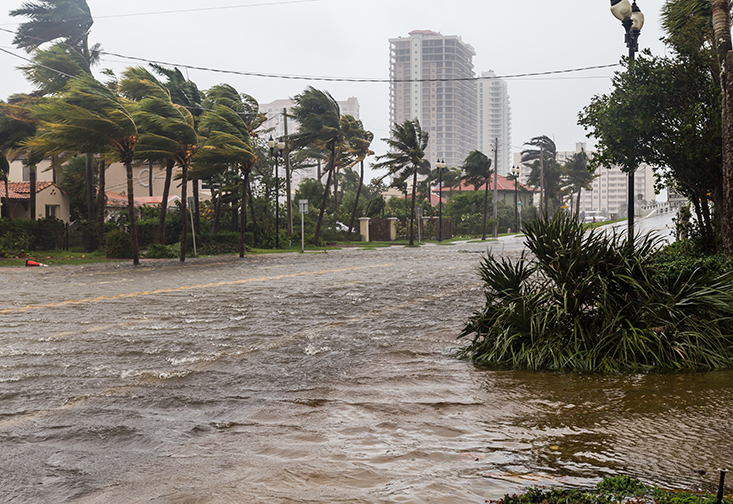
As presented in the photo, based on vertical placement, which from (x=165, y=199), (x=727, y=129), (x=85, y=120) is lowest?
(x=727, y=129)

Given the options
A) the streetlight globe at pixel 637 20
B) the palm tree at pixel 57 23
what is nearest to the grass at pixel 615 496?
the streetlight globe at pixel 637 20

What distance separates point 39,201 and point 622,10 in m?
38.4

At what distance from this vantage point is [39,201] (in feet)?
133

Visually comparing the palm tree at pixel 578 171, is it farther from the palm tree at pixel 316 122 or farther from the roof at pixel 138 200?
the roof at pixel 138 200

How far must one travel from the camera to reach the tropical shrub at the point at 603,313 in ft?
21.5

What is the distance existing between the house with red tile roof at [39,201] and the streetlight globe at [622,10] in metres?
37.0

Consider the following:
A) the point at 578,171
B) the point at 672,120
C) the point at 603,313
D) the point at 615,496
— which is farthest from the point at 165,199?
the point at 578,171

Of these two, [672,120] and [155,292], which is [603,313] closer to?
[672,120]

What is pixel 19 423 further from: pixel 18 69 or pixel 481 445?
pixel 18 69

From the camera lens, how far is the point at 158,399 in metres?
5.56

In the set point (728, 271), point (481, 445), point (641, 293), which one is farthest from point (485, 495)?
point (728, 271)

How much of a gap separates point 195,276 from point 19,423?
14582 millimetres

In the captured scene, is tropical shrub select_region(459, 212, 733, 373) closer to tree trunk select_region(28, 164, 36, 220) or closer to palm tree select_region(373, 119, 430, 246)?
tree trunk select_region(28, 164, 36, 220)

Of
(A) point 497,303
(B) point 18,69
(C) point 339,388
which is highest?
(B) point 18,69
